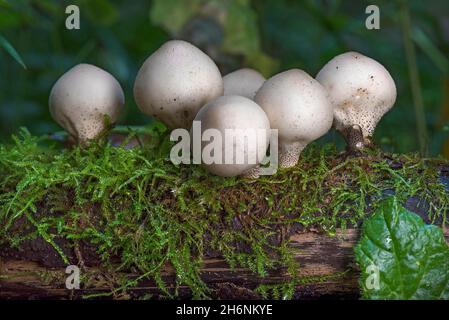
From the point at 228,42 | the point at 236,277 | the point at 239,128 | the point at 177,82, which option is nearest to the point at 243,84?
the point at 177,82

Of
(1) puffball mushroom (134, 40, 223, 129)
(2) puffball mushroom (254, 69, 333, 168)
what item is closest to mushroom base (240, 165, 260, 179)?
(2) puffball mushroom (254, 69, 333, 168)

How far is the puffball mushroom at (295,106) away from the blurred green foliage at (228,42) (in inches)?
27.0

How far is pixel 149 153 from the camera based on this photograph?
158 centimetres

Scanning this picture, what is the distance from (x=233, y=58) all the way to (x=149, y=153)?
1318mm

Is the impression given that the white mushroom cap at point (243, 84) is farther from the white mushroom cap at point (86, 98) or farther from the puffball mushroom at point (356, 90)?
the white mushroom cap at point (86, 98)

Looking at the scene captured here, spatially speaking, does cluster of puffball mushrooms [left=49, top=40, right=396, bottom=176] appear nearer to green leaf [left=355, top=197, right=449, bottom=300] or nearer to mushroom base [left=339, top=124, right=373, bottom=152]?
mushroom base [left=339, top=124, right=373, bottom=152]

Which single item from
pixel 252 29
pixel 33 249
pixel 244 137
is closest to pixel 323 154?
pixel 244 137

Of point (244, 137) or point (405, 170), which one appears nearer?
point (244, 137)

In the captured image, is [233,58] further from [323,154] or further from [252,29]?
[323,154]

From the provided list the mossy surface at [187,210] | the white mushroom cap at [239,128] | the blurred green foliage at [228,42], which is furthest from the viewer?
the blurred green foliage at [228,42]

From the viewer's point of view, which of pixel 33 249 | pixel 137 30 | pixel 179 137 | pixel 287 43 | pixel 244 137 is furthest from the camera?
pixel 137 30

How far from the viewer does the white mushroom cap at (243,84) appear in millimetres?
1656

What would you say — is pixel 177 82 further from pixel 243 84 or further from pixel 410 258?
pixel 410 258

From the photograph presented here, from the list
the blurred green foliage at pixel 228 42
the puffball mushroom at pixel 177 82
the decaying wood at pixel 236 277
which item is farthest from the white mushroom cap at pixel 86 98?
the blurred green foliage at pixel 228 42
